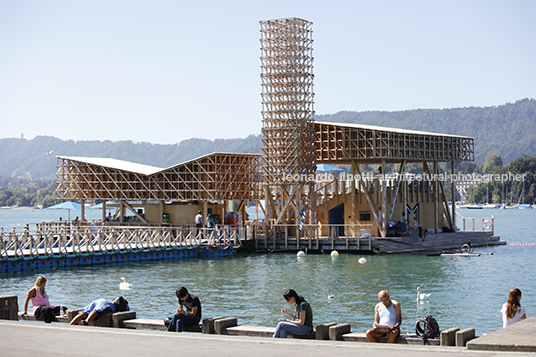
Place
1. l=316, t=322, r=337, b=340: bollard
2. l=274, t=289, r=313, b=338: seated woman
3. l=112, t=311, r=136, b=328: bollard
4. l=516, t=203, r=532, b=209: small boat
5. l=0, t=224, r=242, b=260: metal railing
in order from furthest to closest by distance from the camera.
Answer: l=516, t=203, r=532, b=209: small boat
l=0, t=224, r=242, b=260: metal railing
l=112, t=311, r=136, b=328: bollard
l=274, t=289, r=313, b=338: seated woman
l=316, t=322, r=337, b=340: bollard

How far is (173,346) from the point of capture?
1229cm

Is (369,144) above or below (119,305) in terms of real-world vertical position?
above

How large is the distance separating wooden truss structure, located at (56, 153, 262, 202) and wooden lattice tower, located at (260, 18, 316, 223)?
2.19 metres

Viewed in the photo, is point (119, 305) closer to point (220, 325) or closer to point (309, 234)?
point (220, 325)

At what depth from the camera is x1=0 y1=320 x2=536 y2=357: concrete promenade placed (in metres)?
11.6

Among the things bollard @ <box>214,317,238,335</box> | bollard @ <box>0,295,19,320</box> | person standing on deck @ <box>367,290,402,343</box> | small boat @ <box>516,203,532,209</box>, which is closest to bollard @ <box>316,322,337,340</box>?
person standing on deck @ <box>367,290,402,343</box>

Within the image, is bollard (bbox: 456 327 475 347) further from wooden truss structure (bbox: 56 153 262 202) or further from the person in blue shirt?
wooden truss structure (bbox: 56 153 262 202)

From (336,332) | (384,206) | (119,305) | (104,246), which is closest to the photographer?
(336,332)

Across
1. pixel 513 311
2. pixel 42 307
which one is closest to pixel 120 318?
pixel 42 307

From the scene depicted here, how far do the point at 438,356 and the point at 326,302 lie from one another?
15.8 m

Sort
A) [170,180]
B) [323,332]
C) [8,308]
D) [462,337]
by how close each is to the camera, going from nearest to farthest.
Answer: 1. [462,337]
2. [323,332]
3. [8,308]
4. [170,180]

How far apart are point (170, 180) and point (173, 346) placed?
36.4m

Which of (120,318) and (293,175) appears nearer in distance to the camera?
(120,318)

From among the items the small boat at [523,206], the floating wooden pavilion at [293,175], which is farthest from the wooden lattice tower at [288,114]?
the small boat at [523,206]
